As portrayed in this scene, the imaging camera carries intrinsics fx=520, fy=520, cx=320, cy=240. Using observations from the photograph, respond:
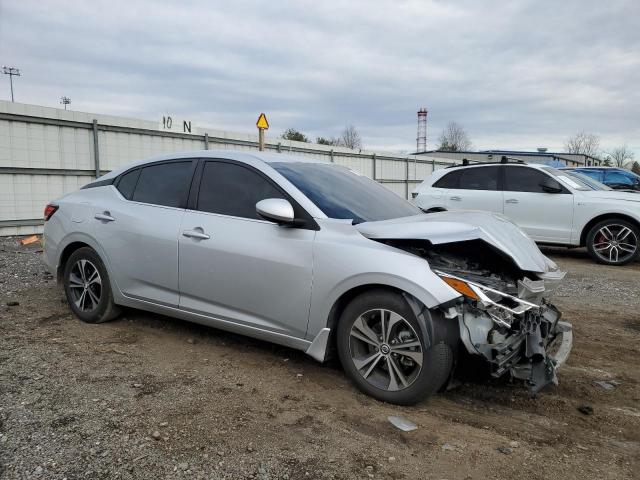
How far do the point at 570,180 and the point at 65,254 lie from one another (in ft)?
27.1

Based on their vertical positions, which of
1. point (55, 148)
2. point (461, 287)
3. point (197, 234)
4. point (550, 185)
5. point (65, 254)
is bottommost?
point (65, 254)

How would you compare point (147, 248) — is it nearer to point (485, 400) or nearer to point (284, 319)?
point (284, 319)

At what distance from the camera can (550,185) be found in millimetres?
9227

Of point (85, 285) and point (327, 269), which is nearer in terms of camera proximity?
point (327, 269)

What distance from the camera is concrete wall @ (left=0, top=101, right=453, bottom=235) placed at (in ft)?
32.8

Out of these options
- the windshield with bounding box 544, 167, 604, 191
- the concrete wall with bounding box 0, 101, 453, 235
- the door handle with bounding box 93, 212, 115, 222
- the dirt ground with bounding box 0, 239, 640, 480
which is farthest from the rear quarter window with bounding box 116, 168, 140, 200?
the windshield with bounding box 544, 167, 604, 191

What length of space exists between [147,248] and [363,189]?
1895 mm

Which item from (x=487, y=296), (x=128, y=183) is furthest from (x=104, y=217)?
(x=487, y=296)

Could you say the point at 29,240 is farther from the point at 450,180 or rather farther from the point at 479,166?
the point at 479,166

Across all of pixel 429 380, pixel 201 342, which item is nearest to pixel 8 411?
pixel 201 342

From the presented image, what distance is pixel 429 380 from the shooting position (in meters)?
3.12

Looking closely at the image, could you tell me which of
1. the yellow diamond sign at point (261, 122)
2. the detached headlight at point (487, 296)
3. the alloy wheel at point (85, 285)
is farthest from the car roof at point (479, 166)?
the alloy wheel at point (85, 285)

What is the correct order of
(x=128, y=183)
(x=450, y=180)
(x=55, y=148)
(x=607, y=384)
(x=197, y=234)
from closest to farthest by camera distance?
(x=607, y=384) → (x=197, y=234) → (x=128, y=183) → (x=450, y=180) → (x=55, y=148)

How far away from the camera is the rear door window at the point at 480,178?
983 centimetres
